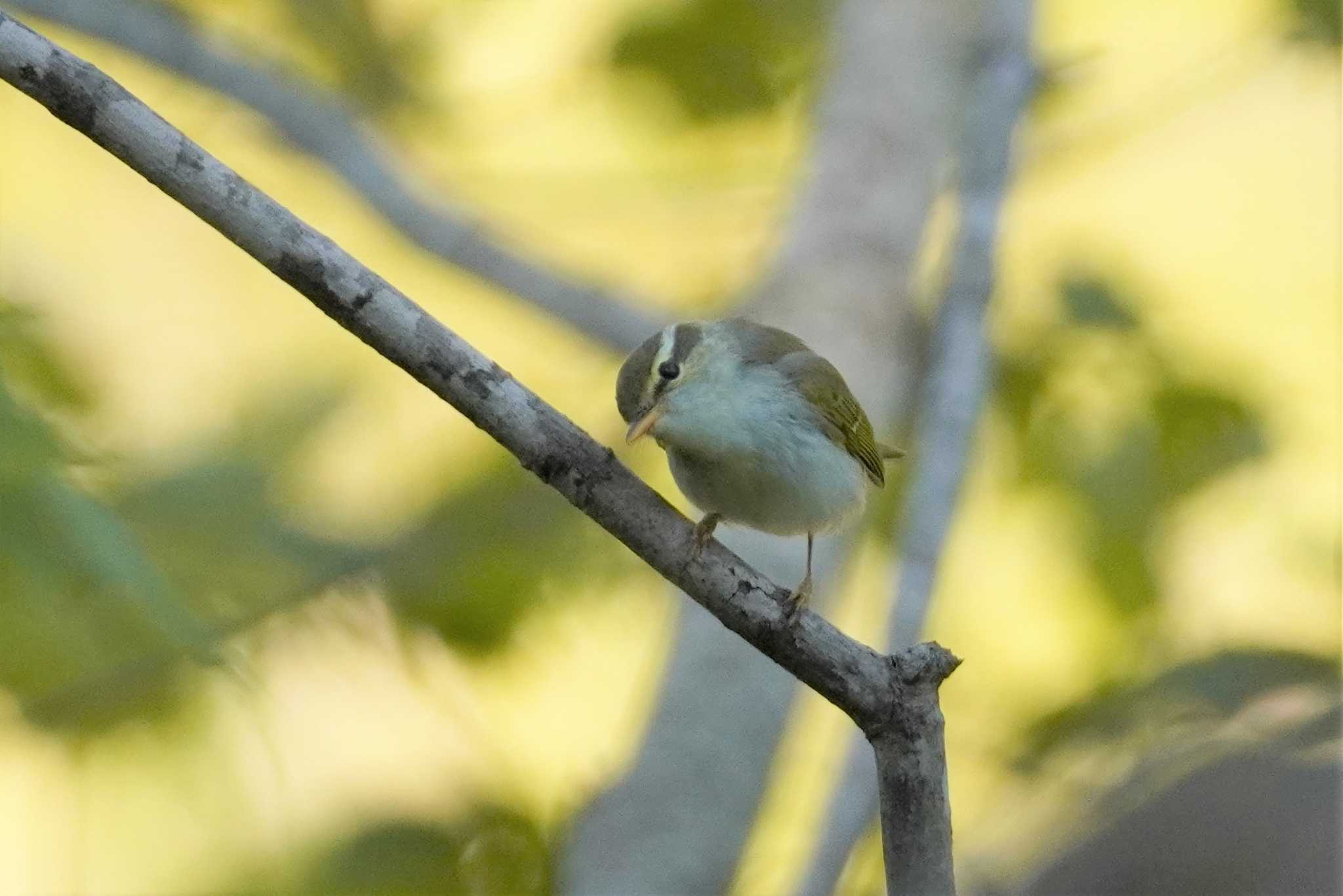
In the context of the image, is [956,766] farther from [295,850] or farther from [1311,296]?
[1311,296]

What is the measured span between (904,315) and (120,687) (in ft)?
8.99

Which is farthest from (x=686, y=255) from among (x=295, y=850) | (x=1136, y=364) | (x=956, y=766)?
(x=295, y=850)

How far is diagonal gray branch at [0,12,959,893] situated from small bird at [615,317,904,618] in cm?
81

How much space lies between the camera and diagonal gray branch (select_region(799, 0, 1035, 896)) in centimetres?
263

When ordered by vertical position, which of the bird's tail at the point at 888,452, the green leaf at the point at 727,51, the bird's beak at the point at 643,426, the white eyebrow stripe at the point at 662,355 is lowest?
the bird's beak at the point at 643,426

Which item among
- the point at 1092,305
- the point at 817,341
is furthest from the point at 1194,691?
the point at 1092,305

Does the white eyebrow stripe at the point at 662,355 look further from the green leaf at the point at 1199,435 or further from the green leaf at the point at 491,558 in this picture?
the green leaf at the point at 1199,435

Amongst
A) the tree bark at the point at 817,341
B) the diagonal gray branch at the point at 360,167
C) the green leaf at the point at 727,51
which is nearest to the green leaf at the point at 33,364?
the tree bark at the point at 817,341

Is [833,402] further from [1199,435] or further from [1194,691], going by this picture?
[1199,435]

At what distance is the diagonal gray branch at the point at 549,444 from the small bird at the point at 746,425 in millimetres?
809

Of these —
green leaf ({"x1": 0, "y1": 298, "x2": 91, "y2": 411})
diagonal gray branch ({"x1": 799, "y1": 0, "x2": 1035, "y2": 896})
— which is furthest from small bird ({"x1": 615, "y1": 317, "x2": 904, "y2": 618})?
green leaf ({"x1": 0, "y1": 298, "x2": 91, "y2": 411})

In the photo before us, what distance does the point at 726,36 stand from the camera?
15.5 ft

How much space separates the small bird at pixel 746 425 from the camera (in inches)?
109

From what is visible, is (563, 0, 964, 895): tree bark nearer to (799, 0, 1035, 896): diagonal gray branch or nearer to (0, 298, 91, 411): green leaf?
(799, 0, 1035, 896): diagonal gray branch
